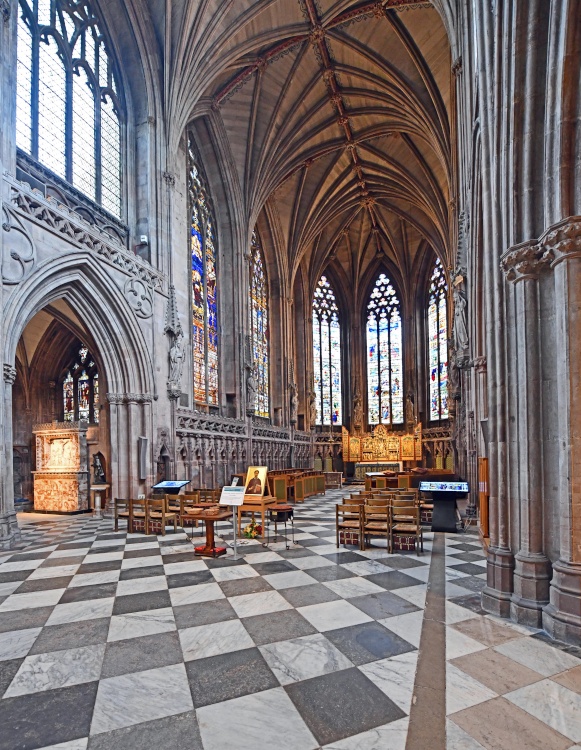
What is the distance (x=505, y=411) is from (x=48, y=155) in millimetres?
13435

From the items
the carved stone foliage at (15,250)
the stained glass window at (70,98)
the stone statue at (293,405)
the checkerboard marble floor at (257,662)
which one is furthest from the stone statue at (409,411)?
the carved stone foliage at (15,250)

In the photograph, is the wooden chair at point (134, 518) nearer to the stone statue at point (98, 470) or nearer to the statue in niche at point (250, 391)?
the stone statue at point (98, 470)

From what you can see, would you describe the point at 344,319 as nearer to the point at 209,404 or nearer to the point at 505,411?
the point at 209,404

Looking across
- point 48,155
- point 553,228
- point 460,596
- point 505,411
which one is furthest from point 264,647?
point 48,155

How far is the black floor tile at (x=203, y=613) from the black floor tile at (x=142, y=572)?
5.23ft

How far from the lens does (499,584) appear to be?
214 inches

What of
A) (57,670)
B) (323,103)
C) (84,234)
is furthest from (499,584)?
(323,103)

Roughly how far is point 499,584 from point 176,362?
12946mm

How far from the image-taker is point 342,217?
3269 centimetres

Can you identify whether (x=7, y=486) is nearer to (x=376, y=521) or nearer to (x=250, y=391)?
(x=376, y=521)

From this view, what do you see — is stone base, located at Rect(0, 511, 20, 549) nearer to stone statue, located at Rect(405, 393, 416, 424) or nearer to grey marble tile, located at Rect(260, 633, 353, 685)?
grey marble tile, located at Rect(260, 633, 353, 685)

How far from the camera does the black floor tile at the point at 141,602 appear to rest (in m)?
5.53

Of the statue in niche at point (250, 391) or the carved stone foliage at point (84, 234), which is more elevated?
the carved stone foliage at point (84, 234)

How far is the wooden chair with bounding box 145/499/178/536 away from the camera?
10.4 meters
